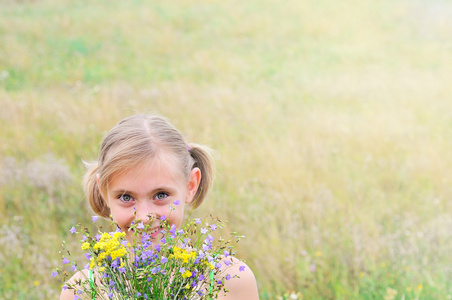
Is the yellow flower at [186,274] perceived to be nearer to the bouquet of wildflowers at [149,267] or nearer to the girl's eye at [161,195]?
the bouquet of wildflowers at [149,267]

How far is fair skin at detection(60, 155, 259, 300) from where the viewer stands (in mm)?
1810

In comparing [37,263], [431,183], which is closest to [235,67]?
[431,183]

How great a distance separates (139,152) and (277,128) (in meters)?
4.79

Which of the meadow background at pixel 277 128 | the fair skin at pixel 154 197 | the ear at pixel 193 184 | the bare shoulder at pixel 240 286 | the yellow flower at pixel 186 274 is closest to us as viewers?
the yellow flower at pixel 186 274

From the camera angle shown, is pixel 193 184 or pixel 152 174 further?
pixel 193 184

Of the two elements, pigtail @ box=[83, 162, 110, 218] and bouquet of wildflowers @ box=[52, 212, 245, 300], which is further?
pigtail @ box=[83, 162, 110, 218]

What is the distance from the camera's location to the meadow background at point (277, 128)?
3803 millimetres

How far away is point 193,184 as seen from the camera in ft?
6.86

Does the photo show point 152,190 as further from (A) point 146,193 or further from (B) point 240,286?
(B) point 240,286

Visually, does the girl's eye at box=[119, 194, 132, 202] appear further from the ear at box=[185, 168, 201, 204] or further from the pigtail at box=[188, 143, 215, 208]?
the pigtail at box=[188, 143, 215, 208]

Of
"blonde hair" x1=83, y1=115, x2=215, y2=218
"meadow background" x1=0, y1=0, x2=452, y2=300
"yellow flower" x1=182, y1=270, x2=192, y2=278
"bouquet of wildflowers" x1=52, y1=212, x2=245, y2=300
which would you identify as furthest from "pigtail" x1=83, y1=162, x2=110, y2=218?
"meadow background" x1=0, y1=0, x2=452, y2=300

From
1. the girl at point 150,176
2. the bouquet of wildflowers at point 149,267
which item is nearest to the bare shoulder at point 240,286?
the girl at point 150,176

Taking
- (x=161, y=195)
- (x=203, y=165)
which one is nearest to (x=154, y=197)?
(x=161, y=195)

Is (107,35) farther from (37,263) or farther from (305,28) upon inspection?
(37,263)
